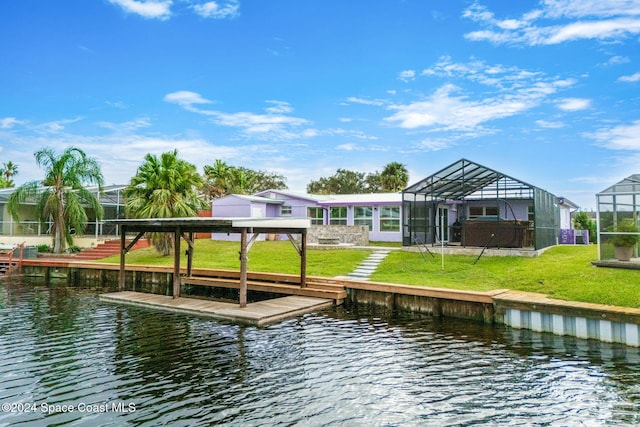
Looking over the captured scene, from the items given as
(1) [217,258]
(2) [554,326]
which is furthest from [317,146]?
(2) [554,326]

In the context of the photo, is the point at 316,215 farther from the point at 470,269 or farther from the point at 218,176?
the point at 218,176

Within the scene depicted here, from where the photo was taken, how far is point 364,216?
85.0ft

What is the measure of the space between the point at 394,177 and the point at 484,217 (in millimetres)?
17596

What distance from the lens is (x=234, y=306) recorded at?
12.0 metres

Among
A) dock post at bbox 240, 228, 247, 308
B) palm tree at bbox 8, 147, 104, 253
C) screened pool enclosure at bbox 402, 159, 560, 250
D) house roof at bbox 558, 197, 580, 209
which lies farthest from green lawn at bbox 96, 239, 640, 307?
house roof at bbox 558, 197, 580, 209

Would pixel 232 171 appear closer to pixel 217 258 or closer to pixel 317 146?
pixel 317 146

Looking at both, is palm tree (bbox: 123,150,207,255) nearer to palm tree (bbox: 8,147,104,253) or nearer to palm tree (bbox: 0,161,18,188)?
palm tree (bbox: 8,147,104,253)

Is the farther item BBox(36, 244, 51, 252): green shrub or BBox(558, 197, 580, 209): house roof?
BBox(558, 197, 580, 209): house roof

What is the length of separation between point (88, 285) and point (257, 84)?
1511cm

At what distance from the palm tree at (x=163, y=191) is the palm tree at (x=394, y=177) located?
78.4 ft

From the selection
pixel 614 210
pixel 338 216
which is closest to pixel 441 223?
→ pixel 338 216

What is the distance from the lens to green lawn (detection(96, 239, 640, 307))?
34.9 feet

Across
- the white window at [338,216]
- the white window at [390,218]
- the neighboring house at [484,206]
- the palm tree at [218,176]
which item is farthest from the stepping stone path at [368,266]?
Answer: the palm tree at [218,176]

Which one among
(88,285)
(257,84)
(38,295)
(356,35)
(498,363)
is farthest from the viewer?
(257,84)
